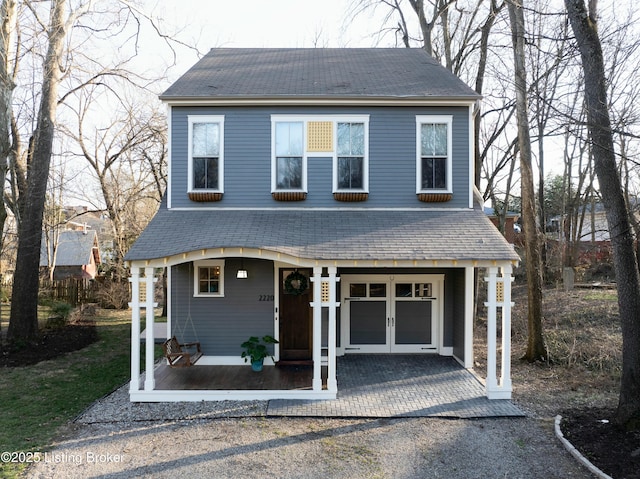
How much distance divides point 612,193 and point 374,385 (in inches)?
197

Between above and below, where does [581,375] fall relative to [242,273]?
below

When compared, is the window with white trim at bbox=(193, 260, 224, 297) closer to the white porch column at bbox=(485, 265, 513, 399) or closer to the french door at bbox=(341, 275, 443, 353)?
the french door at bbox=(341, 275, 443, 353)

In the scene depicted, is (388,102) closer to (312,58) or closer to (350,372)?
(312,58)

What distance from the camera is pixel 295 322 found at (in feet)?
30.2

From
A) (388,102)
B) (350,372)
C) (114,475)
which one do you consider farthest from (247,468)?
(388,102)

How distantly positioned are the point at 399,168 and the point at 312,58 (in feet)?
16.5

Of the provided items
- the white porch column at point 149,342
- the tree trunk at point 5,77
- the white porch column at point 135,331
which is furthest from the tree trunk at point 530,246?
the tree trunk at point 5,77

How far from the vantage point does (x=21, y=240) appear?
1109 centimetres

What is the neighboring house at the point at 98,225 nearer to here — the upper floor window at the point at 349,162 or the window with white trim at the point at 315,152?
the window with white trim at the point at 315,152

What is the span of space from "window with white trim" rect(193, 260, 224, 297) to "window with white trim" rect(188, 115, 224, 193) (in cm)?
162

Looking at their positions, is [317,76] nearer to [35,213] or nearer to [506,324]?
[506,324]

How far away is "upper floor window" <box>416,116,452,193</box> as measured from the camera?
9.00 meters

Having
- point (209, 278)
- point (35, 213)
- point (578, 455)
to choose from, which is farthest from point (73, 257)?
point (578, 455)

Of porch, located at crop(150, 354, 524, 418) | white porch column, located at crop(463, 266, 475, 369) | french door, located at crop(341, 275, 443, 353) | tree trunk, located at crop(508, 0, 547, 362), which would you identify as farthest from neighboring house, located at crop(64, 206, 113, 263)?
tree trunk, located at crop(508, 0, 547, 362)
